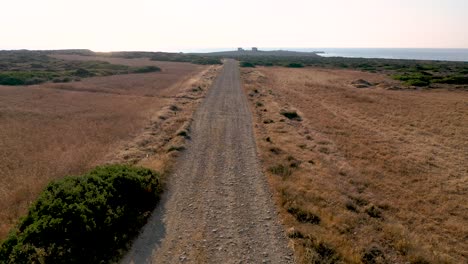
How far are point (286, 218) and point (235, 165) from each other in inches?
216

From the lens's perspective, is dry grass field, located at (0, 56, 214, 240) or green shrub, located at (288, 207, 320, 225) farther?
dry grass field, located at (0, 56, 214, 240)

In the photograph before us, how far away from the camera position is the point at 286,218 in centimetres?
1080

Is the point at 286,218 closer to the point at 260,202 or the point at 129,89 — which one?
the point at 260,202

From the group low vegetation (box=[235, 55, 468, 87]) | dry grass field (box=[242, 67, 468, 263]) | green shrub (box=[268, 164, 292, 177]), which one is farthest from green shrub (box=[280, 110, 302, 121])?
low vegetation (box=[235, 55, 468, 87])

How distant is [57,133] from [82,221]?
15.5 meters

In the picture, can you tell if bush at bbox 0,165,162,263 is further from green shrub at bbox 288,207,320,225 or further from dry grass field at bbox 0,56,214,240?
green shrub at bbox 288,207,320,225

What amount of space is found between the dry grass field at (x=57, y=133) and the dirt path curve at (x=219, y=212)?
497cm

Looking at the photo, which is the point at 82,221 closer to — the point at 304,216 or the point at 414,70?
the point at 304,216

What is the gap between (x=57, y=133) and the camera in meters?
21.1

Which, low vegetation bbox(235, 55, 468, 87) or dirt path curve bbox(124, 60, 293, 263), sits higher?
low vegetation bbox(235, 55, 468, 87)

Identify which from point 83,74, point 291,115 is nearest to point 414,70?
point 291,115

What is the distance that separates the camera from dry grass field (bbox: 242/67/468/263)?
9938 mm

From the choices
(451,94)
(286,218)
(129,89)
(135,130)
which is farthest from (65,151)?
(451,94)

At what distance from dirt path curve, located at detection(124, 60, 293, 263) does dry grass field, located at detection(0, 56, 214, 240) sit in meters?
4.97
